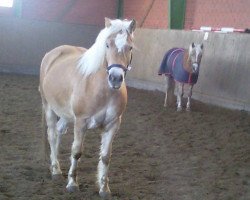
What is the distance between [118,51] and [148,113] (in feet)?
14.0

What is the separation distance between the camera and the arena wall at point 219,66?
7.73m

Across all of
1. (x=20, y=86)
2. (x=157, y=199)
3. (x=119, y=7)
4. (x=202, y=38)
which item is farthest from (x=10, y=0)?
(x=157, y=199)

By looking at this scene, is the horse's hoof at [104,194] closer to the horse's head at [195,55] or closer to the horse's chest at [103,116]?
the horse's chest at [103,116]

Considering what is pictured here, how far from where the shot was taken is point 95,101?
10.4 feet

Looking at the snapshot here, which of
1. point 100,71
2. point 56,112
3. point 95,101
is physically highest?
point 100,71

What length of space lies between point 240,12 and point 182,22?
82.1 inches

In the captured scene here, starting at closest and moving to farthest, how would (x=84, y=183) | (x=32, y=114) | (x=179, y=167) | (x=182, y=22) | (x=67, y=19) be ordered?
(x=84, y=183), (x=179, y=167), (x=32, y=114), (x=182, y=22), (x=67, y=19)

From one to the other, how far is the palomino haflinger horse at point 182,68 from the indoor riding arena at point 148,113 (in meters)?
0.31

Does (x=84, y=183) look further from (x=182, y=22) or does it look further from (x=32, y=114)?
(x=182, y=22)

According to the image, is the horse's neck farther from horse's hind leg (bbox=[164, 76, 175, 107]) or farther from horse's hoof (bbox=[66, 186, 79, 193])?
horse's hoof (bbox=[66, 186, 79, 193])

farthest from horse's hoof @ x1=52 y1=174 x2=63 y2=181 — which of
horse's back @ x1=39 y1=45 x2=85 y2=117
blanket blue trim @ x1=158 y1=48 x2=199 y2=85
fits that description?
blanket blue trim @ x1=158 y1=48 x2=199 y2=85

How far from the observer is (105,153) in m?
3.36

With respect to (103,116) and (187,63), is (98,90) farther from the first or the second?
(187,63)

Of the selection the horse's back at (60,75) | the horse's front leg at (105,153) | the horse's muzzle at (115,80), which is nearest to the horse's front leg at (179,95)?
the horse's back at (60,75)
